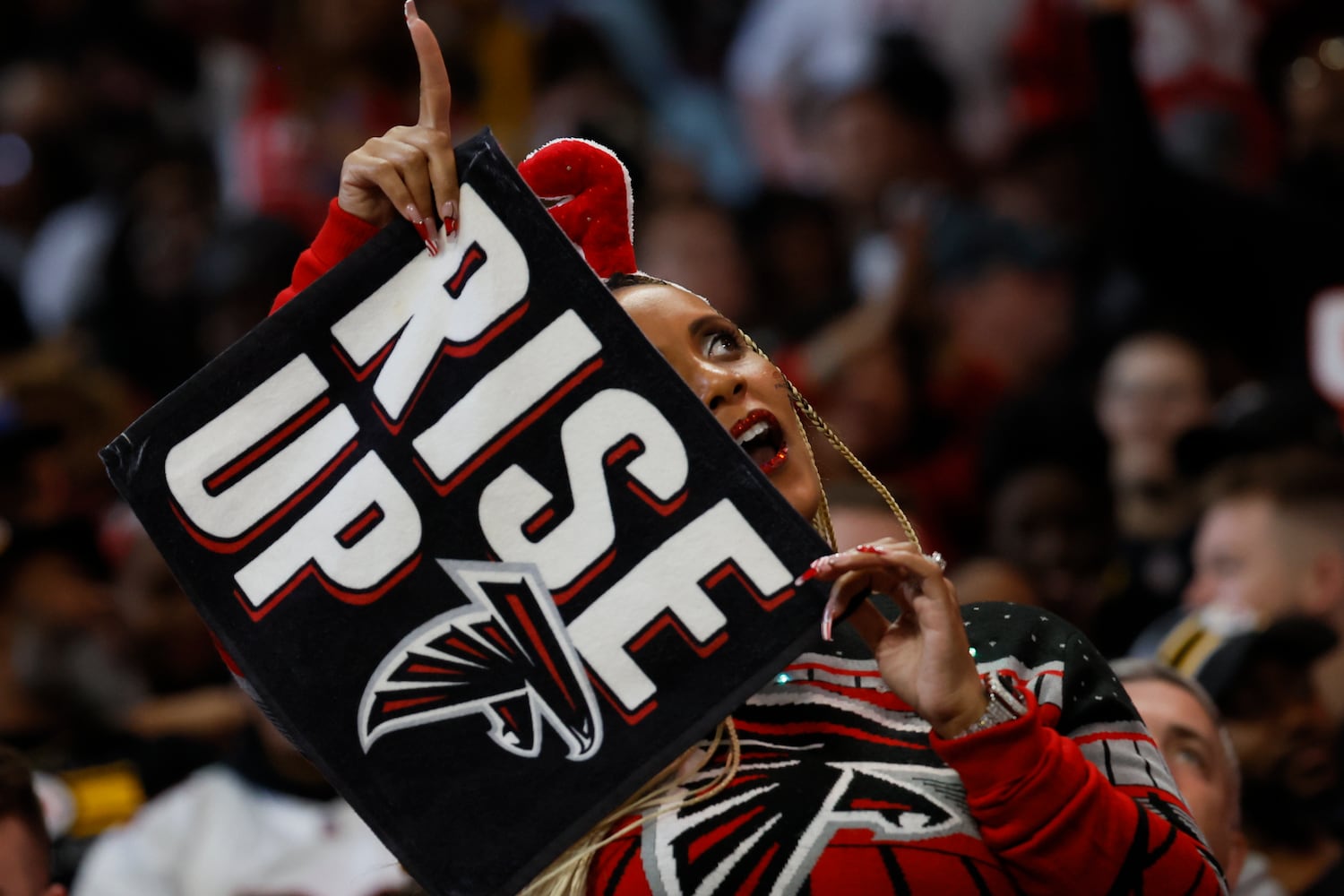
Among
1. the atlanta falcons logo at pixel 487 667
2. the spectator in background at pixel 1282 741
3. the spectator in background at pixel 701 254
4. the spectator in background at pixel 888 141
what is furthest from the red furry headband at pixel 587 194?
the spectator in background at pixel 888 141

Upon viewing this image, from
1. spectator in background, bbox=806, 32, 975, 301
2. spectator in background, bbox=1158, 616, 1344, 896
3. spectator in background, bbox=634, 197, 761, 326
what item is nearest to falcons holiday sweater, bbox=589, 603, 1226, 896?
spectator in background, bbox=1158, 616, 1344, 896

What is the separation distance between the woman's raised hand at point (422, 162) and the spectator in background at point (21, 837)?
971 mm

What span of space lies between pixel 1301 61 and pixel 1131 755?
3803 millimetres

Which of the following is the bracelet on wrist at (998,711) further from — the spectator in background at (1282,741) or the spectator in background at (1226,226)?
the spectator in background at (1226,226)

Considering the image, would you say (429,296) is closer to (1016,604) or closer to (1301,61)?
(1016,604)

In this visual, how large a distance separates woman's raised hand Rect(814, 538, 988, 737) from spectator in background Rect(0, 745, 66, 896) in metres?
1.18

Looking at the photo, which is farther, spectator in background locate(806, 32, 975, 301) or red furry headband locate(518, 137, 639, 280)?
spectator in background locate(806, 32, 975, 301)

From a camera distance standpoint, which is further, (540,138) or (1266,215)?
(540,138)

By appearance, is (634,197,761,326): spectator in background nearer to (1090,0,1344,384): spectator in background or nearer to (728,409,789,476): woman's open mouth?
(1090,0,1344,384): spectator in background

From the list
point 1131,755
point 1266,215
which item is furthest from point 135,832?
point 1266,215

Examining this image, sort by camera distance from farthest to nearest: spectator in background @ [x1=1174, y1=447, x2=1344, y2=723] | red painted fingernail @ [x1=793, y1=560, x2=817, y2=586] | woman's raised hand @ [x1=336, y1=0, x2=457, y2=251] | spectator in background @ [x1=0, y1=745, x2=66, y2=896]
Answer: spectator in background @ [x1=1174, y1=447, x2=1344, y2=723] < spectator in background @ [x1=0, y1=745, x2=66, y2=896] < woman's raised hand @ [x1=336, y1=0, x2=457, y2=251] < red painted fingernail @ [x1=793, y1=560, x2=817, y2=586]

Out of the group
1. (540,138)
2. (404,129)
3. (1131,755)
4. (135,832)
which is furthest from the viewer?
(540,138)

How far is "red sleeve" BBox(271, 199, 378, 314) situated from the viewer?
1925mm

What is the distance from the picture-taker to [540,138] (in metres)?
6.09
